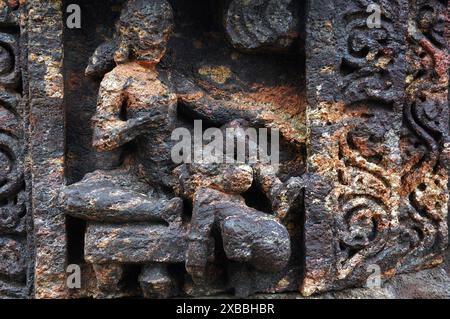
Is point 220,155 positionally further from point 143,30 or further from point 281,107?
point 143,30

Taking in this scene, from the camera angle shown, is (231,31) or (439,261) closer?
(231,31)

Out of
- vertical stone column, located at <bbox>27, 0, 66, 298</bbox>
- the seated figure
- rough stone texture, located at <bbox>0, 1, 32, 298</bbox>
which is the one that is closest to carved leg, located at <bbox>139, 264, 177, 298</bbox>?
the seated figure

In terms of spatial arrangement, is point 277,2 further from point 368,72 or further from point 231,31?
point 368,72

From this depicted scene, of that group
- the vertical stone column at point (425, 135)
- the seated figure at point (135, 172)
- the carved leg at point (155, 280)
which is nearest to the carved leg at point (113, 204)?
the seated figure at point (135, 172)

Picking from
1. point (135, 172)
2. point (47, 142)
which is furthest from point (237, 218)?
point (47, 142)


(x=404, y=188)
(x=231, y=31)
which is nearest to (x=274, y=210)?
(x=404, y=188)

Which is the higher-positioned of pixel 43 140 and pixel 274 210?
pixel 43 140
